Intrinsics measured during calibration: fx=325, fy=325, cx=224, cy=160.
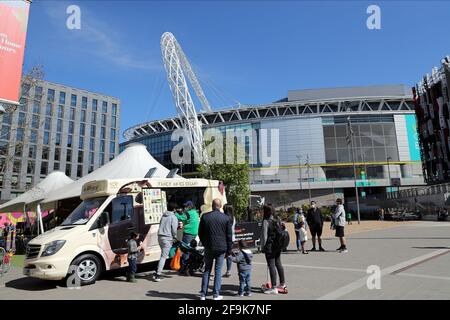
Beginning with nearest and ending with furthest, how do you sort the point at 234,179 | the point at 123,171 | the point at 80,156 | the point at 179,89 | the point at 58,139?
the point at 123,171, the point at 234,179, the point at 179,89, the point at 58,139, the point at 80,156

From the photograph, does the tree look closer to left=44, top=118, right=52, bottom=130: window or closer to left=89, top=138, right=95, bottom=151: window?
left=44, top=118, right=52, bottom=130: window

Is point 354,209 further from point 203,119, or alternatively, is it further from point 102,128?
point 102,128

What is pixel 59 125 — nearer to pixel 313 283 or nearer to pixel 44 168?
pixel 44 168

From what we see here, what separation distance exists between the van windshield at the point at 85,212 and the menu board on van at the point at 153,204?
1.18 meters

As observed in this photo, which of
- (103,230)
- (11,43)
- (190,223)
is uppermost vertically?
(11,43)

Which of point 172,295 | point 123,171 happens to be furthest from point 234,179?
point 172,295

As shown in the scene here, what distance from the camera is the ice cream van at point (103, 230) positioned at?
7352 mm

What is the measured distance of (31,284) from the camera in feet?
26.8

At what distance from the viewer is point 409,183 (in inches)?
2960

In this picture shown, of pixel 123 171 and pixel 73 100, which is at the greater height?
pixel 73 100

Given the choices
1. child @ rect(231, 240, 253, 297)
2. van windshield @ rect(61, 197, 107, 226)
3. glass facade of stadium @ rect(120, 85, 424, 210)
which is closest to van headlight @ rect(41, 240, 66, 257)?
van windshield @ rect(61, 197, 107, 226)

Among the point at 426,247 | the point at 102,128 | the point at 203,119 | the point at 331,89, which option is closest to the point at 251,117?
the point at 203,119

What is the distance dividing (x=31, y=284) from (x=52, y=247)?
5.65 feet
